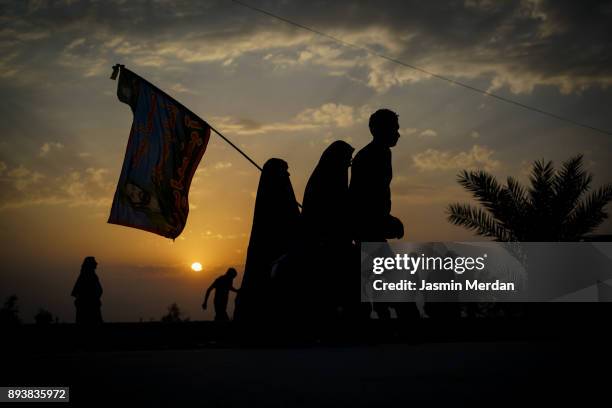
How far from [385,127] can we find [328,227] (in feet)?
3.75

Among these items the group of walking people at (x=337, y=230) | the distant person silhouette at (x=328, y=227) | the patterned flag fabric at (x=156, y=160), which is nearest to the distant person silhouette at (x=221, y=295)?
the patterned flag fabric at (x=156, y=160)

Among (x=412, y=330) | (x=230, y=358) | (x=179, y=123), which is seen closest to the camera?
(x=230, y=358)

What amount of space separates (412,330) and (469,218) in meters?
12.9

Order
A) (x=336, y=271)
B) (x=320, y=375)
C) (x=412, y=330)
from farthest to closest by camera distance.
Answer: (x=412, y=330) → (x=336, y=271) → (x=320, y=375)

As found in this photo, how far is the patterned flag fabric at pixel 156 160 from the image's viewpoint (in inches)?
432

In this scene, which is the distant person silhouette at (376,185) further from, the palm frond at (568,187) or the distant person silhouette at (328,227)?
the palm frond at (568,187)

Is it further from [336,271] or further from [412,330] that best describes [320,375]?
[412,330]

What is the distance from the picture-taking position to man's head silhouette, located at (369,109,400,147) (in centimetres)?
674

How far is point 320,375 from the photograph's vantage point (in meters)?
4.05

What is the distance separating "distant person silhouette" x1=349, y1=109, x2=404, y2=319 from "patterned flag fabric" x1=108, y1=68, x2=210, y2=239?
17.0 ft

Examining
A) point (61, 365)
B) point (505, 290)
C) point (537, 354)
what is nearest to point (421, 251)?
point (537, 354)

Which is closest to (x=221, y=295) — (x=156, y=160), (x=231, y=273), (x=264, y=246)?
(x=231, y=273)

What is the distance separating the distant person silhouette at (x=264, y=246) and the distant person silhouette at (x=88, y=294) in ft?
24.0

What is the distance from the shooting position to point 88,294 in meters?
14.4
